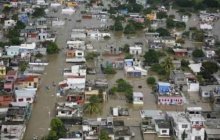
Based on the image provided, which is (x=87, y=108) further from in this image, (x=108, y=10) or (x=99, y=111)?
(x=108, y=10)

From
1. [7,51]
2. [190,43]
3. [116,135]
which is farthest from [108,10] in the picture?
[116,135]

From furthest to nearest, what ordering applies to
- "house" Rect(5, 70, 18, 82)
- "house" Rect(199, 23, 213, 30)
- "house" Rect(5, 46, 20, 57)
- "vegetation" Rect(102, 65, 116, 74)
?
"house" Rect(199, 23, 213, 30), "house" Rect(5, 46, 20, 57), "vegetation" Rect(102, 65, 116, 74), "house" Rect(5, 70, 18, 82)

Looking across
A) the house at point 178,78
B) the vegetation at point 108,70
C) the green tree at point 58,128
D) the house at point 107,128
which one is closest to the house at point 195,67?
the house at point 178,78

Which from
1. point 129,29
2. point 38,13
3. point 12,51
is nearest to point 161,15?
point 129,29

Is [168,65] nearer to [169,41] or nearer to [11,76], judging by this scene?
[169,41]

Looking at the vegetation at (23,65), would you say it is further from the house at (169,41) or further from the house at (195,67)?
the house at (169,41)

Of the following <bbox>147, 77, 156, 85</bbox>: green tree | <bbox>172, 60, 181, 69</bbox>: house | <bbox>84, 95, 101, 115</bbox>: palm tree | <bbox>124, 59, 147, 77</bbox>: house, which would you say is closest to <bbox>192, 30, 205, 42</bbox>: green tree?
<bbox>172, 60, 181, 69</bbox>: house

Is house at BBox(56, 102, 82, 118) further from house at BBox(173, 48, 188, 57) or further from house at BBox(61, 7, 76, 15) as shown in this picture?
house at BBox(61, 7, 76, 15)

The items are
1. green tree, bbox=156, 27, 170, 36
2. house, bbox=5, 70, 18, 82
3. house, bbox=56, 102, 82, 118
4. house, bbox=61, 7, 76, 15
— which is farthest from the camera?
house, bbox=61, 7, 76, 15
